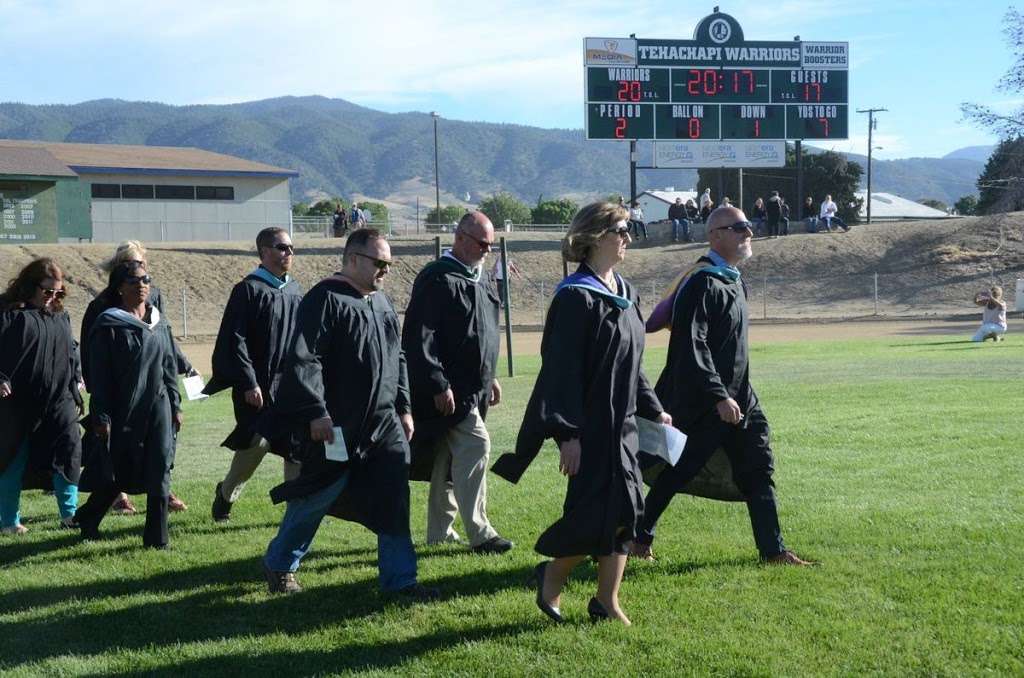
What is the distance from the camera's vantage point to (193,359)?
27.7m

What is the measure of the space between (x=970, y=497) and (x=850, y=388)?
25.3ft

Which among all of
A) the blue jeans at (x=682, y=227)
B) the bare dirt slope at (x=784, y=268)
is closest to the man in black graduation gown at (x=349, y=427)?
the bare dirt slope at (x=784, y=268)

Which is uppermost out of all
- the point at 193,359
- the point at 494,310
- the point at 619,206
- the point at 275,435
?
the point at 619,206

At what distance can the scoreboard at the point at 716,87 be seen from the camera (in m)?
37.4

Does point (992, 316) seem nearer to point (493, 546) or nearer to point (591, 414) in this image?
point (493, 546)

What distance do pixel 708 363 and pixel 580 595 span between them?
1.36 metres

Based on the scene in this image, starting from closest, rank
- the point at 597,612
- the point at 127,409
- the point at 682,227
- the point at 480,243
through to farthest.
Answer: the point at 597,612
the point at 480,243
the point at 127,409
the point at 682,227

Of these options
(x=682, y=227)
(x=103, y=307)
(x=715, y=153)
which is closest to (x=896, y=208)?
A: (x=682, y=227)

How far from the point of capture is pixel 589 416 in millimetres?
5168

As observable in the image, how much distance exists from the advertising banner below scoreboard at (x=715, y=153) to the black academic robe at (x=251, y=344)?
3208cm

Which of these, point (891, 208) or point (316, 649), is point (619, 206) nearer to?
point (316, 649)

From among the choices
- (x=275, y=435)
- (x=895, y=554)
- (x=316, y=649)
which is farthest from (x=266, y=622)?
(x=895, y=554)

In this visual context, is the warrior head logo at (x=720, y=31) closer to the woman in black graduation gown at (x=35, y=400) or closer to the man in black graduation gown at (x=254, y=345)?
the man in black graduation gown at (x=254, y=345)

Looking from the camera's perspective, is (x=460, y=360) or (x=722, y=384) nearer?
(x=722, y=384)
